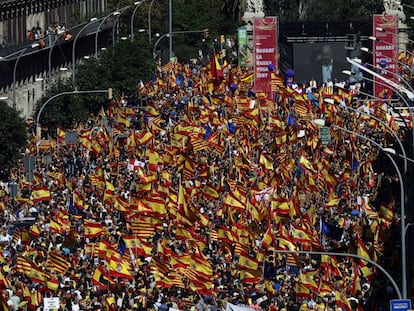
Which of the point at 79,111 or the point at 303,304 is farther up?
the point at 303,304

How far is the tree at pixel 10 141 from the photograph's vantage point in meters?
80.4

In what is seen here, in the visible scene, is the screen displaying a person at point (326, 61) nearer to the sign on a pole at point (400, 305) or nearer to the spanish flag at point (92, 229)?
the spanish flag at point (92, 229)

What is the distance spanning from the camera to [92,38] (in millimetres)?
139375

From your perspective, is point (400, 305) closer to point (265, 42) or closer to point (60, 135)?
point (60, 135)

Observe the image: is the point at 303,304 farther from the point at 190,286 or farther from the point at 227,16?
the point at 227,16

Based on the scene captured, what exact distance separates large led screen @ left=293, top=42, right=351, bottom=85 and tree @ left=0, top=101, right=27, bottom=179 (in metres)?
33.0

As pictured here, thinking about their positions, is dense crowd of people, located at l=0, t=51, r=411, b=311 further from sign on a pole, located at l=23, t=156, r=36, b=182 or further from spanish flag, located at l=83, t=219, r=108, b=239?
sign on a pole, located at l=23, t=156, r=36, b=182

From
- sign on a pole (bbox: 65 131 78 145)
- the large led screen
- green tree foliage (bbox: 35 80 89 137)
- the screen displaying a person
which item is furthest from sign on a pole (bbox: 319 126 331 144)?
the large led screen

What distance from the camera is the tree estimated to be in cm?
8038

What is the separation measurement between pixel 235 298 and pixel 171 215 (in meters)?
9.46

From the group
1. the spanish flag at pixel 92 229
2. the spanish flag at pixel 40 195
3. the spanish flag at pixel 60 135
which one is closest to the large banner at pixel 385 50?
the spanish flag at pixel 60 135

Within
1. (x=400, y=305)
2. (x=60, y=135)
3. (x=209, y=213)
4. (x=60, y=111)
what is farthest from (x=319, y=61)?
(x=400, y=305)

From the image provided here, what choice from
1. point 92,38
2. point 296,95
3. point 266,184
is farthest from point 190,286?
point 92,38

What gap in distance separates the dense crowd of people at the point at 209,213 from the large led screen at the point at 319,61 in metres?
19.5
